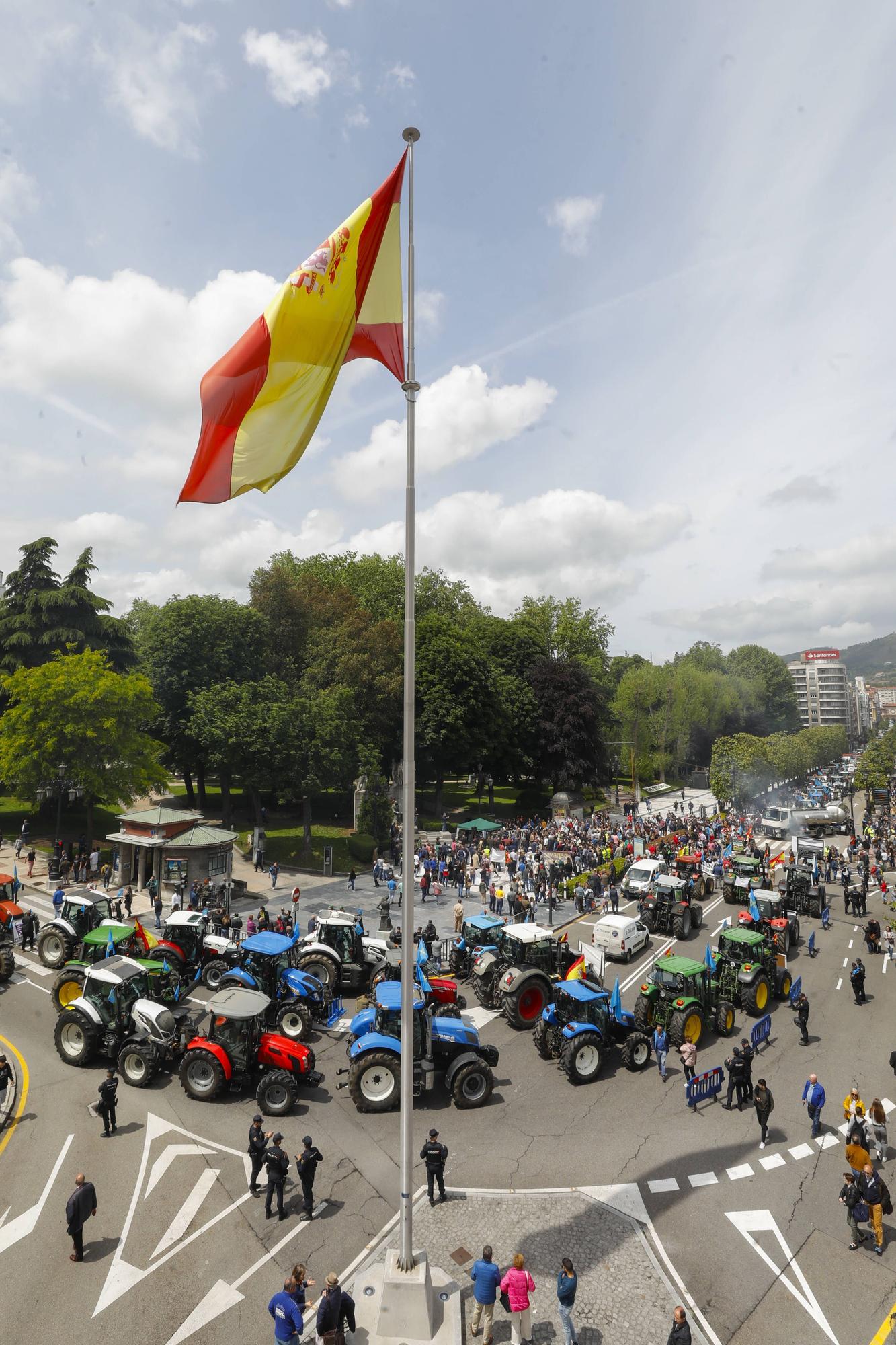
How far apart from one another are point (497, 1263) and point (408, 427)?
390 inches

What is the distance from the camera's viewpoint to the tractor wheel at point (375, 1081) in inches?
476

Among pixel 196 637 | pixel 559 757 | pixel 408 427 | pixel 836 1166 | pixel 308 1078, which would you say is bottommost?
pixel 836 1166

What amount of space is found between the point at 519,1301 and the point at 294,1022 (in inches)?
314

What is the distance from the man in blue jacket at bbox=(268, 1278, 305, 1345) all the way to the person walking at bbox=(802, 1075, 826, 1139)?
8.78 metres

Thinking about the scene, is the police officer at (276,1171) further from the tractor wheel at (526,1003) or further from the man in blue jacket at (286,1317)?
the tractor wheel at (526,1003)

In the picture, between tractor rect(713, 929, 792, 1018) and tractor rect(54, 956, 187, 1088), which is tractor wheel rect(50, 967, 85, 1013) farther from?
tractor rect(713, 929, 792, 1018)

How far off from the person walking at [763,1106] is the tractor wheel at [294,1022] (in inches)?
322

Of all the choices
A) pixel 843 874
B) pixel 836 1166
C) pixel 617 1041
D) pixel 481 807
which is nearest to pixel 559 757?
pixel 481 807

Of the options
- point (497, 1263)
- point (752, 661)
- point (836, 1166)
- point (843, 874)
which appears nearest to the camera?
point (497, 1263)

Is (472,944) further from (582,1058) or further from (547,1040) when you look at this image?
(582,1058)

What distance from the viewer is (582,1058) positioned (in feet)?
44.5

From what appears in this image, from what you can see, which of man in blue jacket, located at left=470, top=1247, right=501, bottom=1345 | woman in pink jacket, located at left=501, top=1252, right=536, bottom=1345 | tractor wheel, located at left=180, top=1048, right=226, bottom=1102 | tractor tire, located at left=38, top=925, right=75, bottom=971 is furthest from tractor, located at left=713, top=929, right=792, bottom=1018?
tractor tire, located at left=38, top=925, right=75, bottom=971

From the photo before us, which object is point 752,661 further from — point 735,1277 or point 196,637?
point 735,1277

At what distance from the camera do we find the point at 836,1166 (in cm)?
1128
